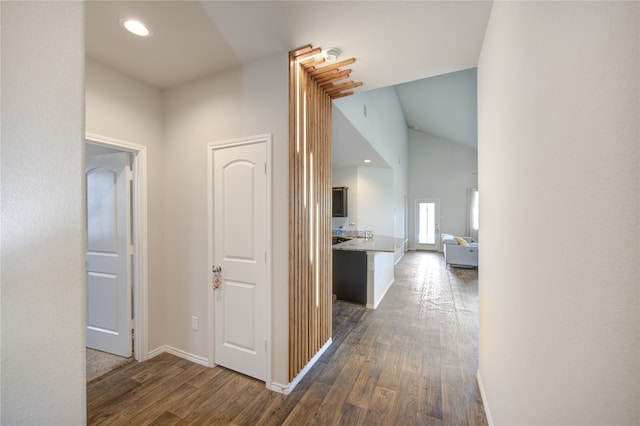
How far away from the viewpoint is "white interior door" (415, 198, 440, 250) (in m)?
10.4

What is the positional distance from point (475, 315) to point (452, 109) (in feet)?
18.9

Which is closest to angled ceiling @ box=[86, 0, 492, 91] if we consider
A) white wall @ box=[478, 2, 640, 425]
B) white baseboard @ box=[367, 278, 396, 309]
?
white wall @ box=[478, 2, 640, 425]

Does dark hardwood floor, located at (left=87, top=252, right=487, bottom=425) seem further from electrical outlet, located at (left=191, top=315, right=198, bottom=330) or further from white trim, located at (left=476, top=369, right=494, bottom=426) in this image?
electrical outlet, located at (left=191, top=315, right=198, bottom=330)

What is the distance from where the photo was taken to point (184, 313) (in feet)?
8.71

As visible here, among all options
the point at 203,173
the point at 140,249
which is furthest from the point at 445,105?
the point at 140,249

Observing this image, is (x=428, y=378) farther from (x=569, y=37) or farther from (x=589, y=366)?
(x=569, y=37)

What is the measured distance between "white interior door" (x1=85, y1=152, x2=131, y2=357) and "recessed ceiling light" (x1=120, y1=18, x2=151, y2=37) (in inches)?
45.9

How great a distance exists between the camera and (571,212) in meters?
0.78

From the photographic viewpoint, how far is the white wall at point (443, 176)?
9.98 m

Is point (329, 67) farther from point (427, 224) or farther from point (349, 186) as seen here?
point (427, 224)

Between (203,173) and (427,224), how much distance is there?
9703mm

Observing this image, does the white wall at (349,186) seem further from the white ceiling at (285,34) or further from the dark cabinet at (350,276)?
the white ceiling at (285,34)

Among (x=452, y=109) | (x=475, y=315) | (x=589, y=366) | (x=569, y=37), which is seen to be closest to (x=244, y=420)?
(x=589, y=366)

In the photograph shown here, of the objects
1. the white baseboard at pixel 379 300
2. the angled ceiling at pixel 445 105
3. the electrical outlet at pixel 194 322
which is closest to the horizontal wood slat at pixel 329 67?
the electrical outlet at pixel 194 322
